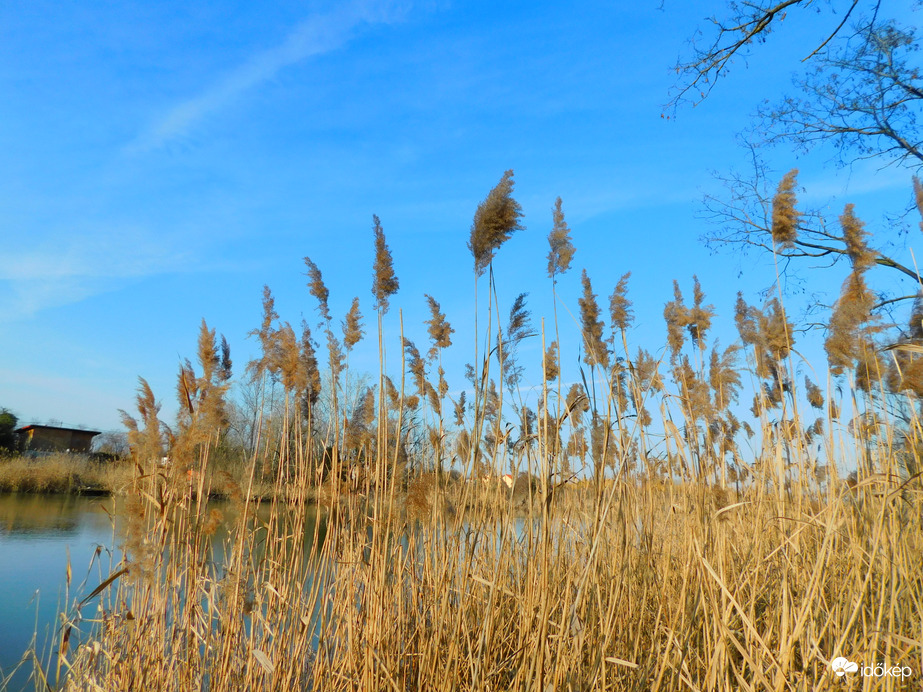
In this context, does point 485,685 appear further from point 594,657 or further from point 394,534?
point 394,534

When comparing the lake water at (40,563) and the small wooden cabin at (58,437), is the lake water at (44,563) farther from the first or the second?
the small wooden cabin at (58,437)

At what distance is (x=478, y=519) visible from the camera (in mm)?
1772

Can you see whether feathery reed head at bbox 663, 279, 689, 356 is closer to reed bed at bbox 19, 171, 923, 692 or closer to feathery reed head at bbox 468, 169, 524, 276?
reed bed at bbox 19, 171, 923, 692

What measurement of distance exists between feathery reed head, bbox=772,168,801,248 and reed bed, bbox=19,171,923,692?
0.49 metres

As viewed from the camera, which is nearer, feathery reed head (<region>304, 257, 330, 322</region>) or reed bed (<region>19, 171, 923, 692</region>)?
reed bed (<region>19, 171, 923, 692</region>)

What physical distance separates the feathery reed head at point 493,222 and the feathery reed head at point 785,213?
1.73 metres

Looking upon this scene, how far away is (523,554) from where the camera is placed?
240 centimetres

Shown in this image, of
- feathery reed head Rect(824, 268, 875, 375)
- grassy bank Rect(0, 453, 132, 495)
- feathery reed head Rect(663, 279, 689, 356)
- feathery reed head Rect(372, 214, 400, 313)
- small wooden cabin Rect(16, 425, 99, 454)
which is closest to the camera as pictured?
feathery reed head Rect(372, 214, 400, 313)

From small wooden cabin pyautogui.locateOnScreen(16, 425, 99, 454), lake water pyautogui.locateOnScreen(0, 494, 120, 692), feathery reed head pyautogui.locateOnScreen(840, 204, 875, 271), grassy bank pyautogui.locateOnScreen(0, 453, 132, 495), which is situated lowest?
lake water pyautogui.locateOnScreen(0, 494, 120, 692)

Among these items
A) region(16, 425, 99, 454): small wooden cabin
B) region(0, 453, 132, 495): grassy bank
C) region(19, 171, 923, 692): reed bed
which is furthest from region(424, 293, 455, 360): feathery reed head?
region(16, 425, 99, 454): small wooden cabin

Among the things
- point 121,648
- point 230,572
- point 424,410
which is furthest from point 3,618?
point 424,410

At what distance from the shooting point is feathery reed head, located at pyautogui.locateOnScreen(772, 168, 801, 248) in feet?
9.26

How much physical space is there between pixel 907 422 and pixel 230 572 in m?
3.12

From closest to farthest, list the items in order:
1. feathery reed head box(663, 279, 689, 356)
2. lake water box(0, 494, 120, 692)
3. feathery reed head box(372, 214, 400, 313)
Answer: feathery reed head box(372, 214, 400, 313)
feathery reed head box(663, 279, 689, 356)
lake water box(0, 494, 120, 692)
